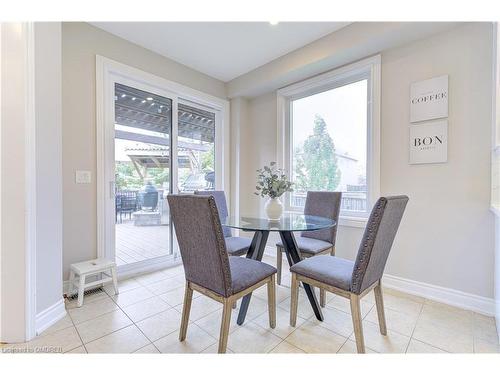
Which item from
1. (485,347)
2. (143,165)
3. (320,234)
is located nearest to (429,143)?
(320,234)

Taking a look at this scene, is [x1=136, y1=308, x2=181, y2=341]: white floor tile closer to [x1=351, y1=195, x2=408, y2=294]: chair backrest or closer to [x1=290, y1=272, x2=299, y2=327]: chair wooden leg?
[x1=290, y1=272, x2=299, y2=327]: chair wooden leg

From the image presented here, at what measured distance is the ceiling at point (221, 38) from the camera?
2.25 meters

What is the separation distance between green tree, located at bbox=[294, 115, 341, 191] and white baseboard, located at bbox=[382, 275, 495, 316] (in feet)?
3.84

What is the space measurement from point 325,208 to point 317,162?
802 millimetres

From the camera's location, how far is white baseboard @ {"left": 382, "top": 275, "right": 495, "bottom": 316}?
1.81 m

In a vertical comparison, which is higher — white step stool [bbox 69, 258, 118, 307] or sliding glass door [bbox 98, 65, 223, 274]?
sliding glass door [bbox 98, 65, 223, 274]

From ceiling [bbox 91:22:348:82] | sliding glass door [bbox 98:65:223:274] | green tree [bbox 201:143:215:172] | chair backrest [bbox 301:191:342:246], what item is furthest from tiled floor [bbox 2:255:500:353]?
ceiling [bbox 91:22:348:82]

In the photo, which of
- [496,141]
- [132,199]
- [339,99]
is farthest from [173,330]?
[339,99]

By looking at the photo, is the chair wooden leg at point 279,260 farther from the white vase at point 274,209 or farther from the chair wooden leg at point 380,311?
the chair wooden leg at point 380,311

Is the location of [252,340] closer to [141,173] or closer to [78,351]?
[78,351]

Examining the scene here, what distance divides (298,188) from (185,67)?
2.24m
